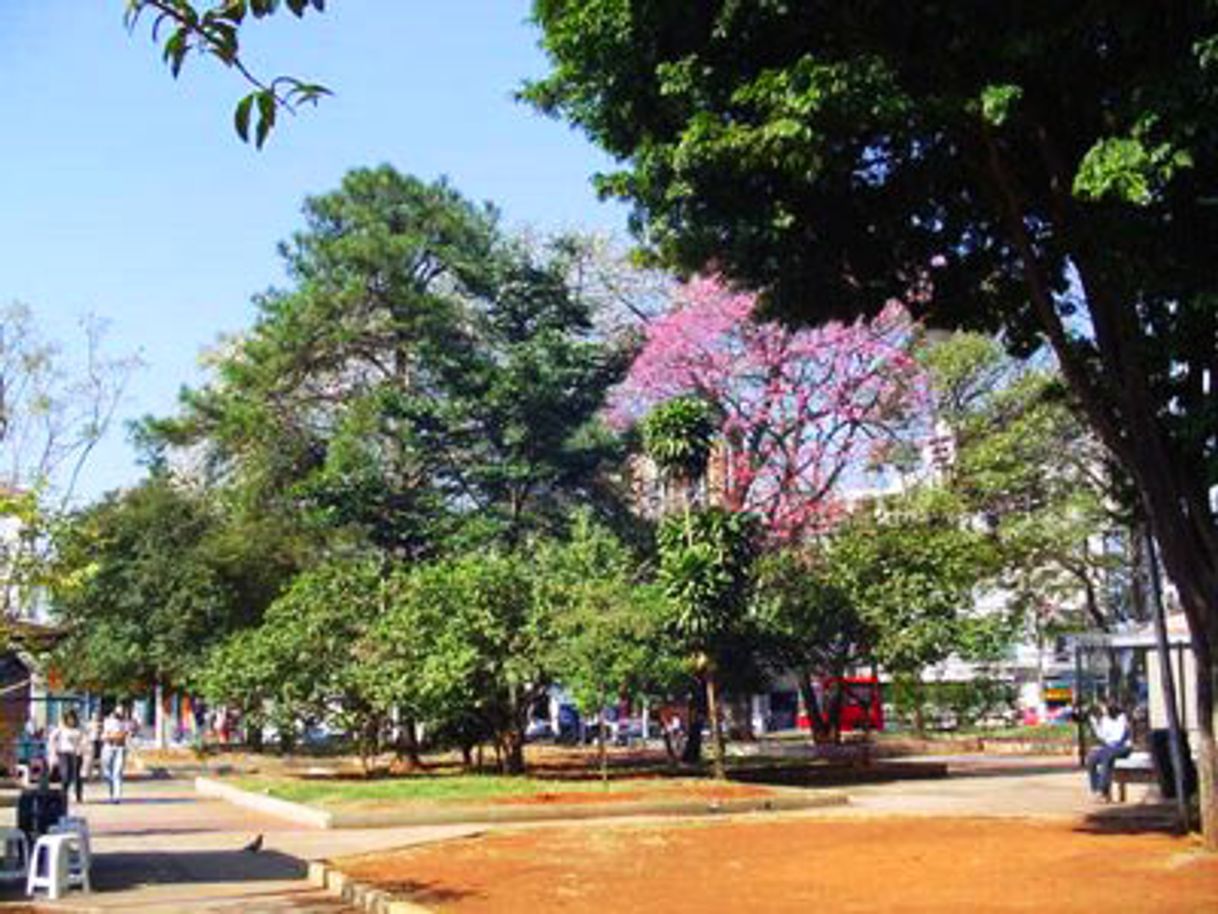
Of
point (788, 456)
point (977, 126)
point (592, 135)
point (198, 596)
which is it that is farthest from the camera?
point (198, 596)

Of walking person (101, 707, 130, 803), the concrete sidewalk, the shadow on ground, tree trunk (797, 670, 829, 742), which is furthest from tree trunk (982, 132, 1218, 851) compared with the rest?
tree trunk (797, 670, 829, 742)

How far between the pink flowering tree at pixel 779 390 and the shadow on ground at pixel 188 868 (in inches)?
835

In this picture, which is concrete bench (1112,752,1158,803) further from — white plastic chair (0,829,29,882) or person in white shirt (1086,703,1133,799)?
white plastic chair (0,829,29,882)

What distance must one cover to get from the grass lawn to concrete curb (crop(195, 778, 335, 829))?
0.85ft

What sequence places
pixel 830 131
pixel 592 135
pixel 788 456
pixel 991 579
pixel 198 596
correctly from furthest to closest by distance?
pixel 991 579 → pixel 198 596 → pixel 788 456 → pixel 592 135 → pixel 830 131

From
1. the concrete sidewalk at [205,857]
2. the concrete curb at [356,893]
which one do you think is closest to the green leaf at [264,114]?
the concrete curb at [356,893]

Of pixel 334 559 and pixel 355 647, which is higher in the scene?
pixel 334 559

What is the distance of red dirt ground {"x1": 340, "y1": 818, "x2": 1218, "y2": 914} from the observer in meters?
11.4

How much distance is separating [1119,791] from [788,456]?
16271 mm

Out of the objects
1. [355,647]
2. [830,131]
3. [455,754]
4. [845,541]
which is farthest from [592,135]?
[455,754]

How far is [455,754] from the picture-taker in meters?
37.4

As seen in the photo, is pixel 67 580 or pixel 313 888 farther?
pixel 67 580

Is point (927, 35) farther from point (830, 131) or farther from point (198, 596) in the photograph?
point (198, 596)

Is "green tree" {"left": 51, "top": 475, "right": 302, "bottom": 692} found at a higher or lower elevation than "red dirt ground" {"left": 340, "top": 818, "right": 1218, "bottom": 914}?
higher
